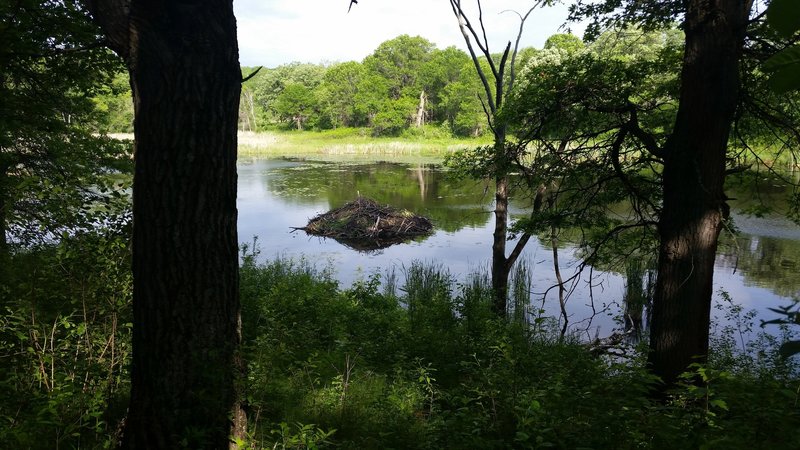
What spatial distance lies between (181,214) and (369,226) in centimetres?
1436

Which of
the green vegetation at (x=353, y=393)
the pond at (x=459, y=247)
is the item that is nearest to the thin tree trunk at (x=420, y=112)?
the pond at (x=459, y=247)

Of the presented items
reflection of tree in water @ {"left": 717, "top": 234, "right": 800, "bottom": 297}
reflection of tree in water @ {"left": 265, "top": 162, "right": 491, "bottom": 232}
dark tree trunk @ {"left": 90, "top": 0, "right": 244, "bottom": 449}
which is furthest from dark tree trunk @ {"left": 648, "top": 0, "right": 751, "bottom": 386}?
reflection of tree in water @ {"left": 265, "top": 162, "right": 491, "bottom": 232}

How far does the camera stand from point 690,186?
13.7 feet

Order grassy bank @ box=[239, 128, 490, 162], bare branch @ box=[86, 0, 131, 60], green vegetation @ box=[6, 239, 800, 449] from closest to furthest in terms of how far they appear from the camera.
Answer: bare branch @ box=[86, 0, 131, 60] → green vegetation @ box=[6, 239, 800, 449] → grassy bank @ box=[239, 128, 490, 162]

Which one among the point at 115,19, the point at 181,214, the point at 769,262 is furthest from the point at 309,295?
the point at 769,262

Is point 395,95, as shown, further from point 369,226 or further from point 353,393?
point 353,393

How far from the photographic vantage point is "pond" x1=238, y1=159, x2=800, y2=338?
33.6 feet

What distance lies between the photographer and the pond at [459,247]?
1023 cm

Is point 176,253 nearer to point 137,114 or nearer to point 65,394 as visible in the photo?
point 137,114

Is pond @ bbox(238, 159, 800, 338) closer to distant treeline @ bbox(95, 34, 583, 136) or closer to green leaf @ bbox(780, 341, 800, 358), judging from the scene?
green leaf @ bbox(780, 341, 800, 358)

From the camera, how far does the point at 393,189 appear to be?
25.0 metres

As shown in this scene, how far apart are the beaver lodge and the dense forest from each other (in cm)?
774

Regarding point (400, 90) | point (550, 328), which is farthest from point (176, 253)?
point (400, 90)

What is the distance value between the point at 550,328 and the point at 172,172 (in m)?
7.64
